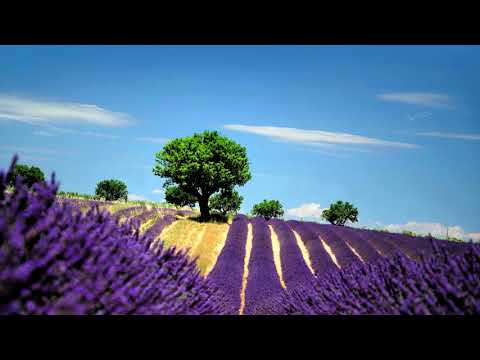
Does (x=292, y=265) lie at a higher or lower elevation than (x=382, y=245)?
lower

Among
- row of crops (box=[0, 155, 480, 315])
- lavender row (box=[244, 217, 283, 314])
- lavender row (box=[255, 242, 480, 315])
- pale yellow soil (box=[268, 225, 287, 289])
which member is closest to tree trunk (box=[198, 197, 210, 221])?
Answer: pale yellow soil (box=[268, 225, 287, 289])

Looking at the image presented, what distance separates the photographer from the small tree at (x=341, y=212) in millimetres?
66062

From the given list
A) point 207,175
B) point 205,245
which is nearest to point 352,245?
point 205,245

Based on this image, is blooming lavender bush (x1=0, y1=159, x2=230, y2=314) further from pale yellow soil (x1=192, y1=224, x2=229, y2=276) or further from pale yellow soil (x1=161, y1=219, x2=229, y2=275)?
pale yellow soil (x1=161, y1=219, x2=229, y2=275)

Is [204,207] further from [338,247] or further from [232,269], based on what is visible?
[232,269]

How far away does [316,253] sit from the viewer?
818 inches

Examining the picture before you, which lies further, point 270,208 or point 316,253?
point 270,208

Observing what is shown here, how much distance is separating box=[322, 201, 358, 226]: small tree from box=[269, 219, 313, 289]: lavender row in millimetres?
40004

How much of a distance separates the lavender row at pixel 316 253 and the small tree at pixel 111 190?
61352mm

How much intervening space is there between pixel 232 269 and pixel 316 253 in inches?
284

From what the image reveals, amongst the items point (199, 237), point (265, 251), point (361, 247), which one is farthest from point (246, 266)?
point (361, 247)

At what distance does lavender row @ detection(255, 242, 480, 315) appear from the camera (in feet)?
8.15
